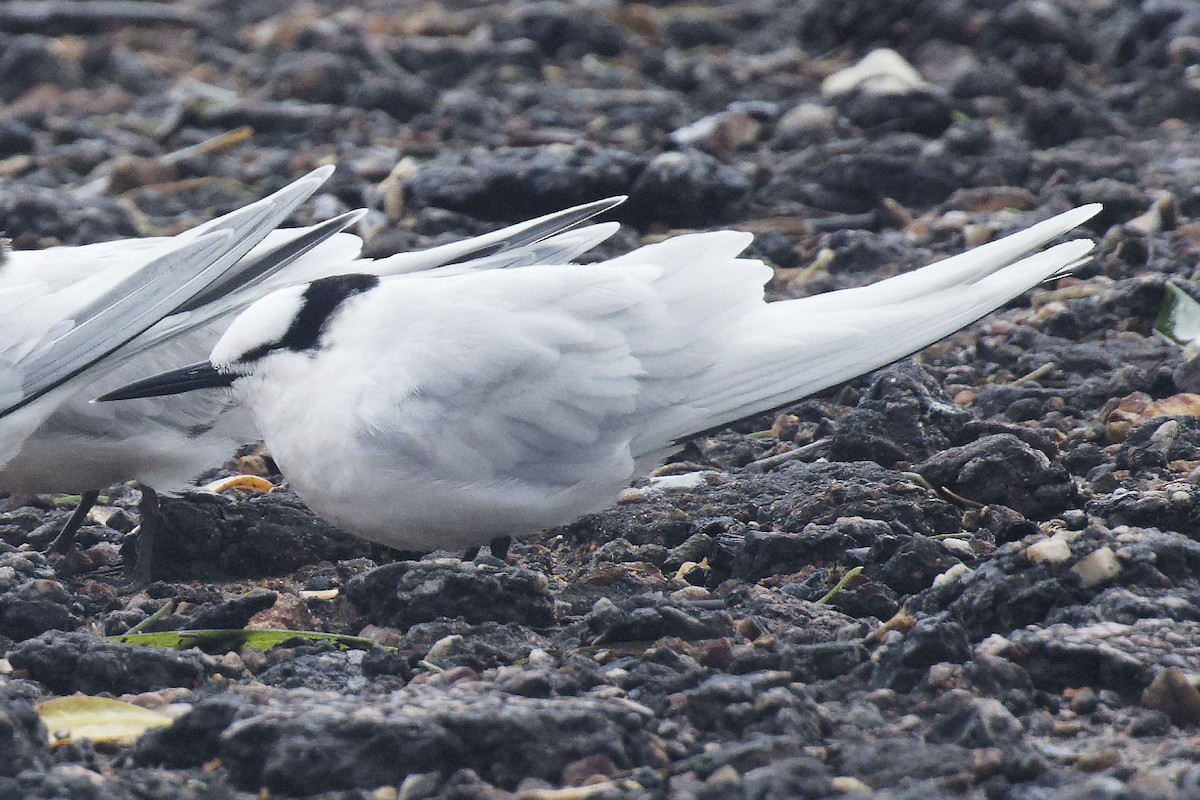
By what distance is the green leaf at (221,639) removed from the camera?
148 inches

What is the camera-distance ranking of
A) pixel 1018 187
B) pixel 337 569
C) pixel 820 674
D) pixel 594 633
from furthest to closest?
pixel 1018 187 < pixel 337 569 < pixel 594 633 < pixel 820 674

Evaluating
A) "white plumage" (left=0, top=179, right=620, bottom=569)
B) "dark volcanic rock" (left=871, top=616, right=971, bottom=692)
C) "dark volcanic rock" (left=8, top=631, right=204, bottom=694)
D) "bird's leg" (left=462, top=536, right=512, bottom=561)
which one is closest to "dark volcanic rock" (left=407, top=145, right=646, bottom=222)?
"white plumage" (left=0, top=179, right=620, bottom=569)

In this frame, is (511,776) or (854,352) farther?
(854,352)

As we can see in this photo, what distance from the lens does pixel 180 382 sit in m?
4.32

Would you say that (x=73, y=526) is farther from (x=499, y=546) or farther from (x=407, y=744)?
(x=407, y=744)

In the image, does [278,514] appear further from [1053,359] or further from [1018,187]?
[1018,187]

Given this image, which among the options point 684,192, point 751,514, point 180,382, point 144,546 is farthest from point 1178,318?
point 144,546

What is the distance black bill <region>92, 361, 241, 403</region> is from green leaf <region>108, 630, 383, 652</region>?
0.74 m

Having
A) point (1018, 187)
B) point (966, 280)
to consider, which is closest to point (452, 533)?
point (966, 280)

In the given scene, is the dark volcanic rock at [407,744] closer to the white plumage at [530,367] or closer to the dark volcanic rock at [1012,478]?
the white plumage at [530,367]

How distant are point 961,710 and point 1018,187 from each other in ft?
15.3

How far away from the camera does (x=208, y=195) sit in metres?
7.90

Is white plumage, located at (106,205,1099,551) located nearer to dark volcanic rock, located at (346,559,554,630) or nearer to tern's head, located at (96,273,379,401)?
tern's head, located at (96,273,379,401)

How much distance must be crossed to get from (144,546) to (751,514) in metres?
1.60
